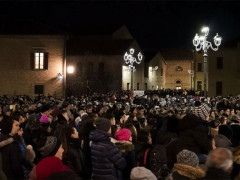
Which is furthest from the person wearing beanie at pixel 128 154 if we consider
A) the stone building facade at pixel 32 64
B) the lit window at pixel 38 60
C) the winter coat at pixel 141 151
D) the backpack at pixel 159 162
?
the lit window at pixel 38 60

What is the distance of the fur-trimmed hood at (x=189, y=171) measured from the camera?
4410 mm

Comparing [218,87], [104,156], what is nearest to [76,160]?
[104,156]

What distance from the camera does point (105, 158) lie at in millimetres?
5965

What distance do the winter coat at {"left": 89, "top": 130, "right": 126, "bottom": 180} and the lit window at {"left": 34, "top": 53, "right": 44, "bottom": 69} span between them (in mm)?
33363

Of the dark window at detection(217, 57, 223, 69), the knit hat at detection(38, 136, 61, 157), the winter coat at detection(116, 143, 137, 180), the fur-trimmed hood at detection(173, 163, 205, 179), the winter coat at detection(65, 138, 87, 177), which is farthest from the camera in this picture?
the dark window at detection(217, 57, 223, 69)

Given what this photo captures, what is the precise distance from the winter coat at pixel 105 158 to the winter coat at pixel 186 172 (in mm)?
1441

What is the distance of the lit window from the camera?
38.6 meters

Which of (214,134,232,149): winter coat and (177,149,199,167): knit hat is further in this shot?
(214,134,232,149): winter coat

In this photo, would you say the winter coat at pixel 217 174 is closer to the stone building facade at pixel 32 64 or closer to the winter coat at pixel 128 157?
the winter coat at pixel 128 157

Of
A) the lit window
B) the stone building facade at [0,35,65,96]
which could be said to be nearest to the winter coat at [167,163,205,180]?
the stone building facade at [0,35,65,96]

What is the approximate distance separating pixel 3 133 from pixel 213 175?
3.61m

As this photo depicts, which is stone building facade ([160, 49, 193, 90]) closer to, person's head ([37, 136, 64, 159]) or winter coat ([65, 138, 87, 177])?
winter coat ([65, 138, 87, 177])

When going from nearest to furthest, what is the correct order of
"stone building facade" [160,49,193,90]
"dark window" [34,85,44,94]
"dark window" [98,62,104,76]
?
"dark window" [34,85,44,94] → "dark window" [98,62,104,76] → "stone building facade" [160,49,193,90]

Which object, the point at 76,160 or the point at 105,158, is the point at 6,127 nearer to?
the point at 76,160
